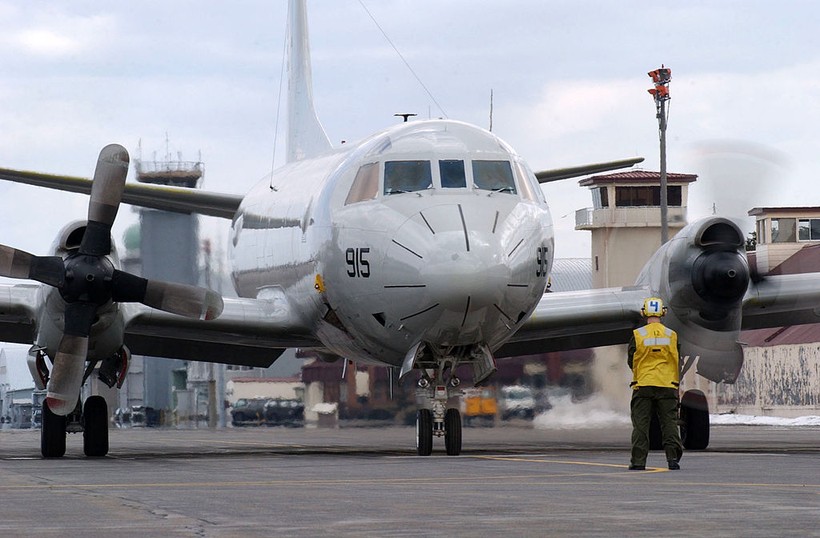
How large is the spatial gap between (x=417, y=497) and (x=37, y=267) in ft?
26.4

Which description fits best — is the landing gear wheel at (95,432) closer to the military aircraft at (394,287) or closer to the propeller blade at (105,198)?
the military aircraft at (394,287)

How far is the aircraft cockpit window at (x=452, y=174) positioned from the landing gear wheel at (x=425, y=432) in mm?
2550

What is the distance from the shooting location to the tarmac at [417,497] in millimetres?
7910

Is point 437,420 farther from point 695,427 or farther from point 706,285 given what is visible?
point 695,427

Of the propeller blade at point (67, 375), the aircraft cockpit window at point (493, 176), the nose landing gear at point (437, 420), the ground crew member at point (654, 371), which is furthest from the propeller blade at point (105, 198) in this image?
the ground crew member at point (654, 371)

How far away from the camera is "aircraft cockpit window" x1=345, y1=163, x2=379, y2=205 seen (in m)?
16.9

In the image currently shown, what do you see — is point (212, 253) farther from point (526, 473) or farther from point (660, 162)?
point (526, 473)

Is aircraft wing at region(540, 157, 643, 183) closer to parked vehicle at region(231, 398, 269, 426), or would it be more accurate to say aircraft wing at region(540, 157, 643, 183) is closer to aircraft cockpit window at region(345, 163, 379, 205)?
aircraft cockpit window at region(345, 163, 379, 205)

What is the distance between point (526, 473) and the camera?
12.6 m

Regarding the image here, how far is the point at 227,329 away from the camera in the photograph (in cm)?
1936

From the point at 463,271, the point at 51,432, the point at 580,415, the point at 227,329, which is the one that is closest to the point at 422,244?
the point at 463,271

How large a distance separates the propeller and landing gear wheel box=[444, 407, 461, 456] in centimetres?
317

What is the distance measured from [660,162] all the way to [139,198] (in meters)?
25.7

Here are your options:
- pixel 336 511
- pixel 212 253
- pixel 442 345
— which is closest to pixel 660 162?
pixel 212 253
